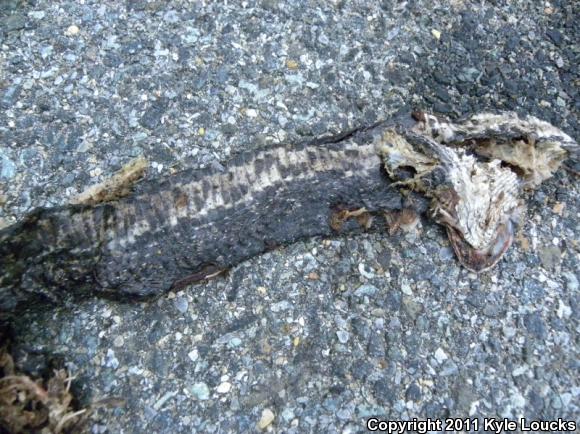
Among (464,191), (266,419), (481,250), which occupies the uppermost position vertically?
(464,191)

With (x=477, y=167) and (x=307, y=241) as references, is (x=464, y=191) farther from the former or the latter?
(x=307, y=241)

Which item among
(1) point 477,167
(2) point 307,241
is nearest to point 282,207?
(2) point 307,241

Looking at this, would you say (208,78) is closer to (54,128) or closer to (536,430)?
(54,128)

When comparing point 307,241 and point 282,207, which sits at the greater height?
point 282,207

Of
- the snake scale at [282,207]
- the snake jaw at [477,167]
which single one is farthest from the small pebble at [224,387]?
the snake jaw at [477,167]

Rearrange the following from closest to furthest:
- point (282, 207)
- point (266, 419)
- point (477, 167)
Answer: point (266, 419) → point (282, 207) → point (477, 167)

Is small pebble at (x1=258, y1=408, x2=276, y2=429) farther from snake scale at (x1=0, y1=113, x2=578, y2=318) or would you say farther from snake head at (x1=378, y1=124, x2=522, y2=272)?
snake head at (x1=378, y1=124, x2=522, y2=272)

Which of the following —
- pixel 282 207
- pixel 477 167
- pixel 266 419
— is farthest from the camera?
pixel 477 167
